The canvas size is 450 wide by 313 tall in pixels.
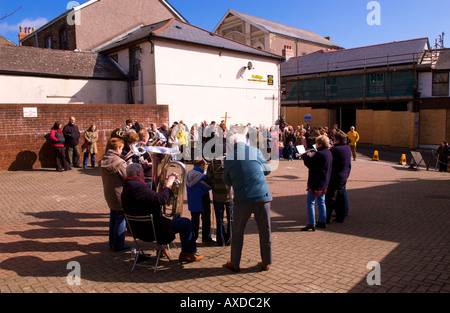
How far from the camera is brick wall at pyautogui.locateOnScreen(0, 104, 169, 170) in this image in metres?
13.3

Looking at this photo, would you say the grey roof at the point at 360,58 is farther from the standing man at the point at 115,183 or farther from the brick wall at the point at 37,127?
the standing man at the point at 115,183

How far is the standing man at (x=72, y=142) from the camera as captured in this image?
45.1 feet

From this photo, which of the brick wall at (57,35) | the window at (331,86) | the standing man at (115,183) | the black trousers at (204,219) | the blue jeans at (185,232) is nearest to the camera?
the blue jeans at (185,232)

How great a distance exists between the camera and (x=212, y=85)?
A: 845 inches

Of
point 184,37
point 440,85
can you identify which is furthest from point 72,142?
point 440,85

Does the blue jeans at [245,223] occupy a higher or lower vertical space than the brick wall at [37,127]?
lower

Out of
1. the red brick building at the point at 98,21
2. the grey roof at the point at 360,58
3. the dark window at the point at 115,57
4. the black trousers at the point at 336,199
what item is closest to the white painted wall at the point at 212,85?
the dark window at the point at 115,57

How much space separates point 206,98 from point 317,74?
55.1 ft

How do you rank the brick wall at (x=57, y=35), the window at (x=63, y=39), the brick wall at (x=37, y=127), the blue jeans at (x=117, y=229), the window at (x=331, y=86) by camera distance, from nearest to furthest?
the blue jeans at (x=117, y=229)
the brick wall at (x=37, y=127)
the brick wall at (x=57, y=35)
the window at (x=63, y=39)
the window at (x=331, y=86)

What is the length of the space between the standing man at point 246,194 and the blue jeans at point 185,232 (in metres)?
0.65

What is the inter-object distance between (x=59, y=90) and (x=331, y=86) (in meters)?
23.8

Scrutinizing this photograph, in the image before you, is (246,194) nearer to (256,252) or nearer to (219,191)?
(219,191)

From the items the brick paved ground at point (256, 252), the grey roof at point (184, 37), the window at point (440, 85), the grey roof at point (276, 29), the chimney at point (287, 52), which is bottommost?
the brick paved ground at point (256, 252)

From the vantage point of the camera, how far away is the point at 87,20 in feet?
79.7
